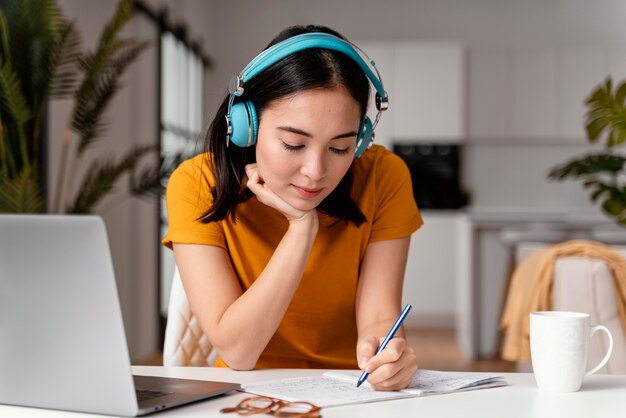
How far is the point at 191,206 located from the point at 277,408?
1.94ft

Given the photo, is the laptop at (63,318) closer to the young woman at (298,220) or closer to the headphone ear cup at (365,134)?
the young woman at (298,220)

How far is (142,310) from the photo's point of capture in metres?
5.23

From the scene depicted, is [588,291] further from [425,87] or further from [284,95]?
[425,87]

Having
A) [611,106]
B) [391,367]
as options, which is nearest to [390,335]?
[391,367]

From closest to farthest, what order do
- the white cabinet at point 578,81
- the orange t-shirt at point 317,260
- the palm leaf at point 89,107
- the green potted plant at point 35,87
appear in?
the orange t-shirt at point 317,260
the green potted plant at point 35,87
the palm leaf at point 89,107
the white cabinet at point 578,81

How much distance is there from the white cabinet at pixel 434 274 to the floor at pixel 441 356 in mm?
137

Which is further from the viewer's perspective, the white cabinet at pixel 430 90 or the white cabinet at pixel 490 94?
the white cabinet at pixel 490 94

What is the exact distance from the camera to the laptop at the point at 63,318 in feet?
2.73

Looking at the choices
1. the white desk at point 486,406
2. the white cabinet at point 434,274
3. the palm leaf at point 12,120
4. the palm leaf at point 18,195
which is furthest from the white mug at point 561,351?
the white cabinet at point 434,274

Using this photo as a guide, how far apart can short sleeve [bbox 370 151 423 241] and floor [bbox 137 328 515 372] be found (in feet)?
11.3

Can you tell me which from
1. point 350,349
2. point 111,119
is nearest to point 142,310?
point 111,119

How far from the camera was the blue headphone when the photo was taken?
1279 mm

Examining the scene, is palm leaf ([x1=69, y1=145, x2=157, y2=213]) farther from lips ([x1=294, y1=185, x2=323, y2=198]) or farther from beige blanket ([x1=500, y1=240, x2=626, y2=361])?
lips ([x1=294, y1=185, x2=323, y2=198])

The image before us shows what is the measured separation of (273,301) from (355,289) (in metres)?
0.30
